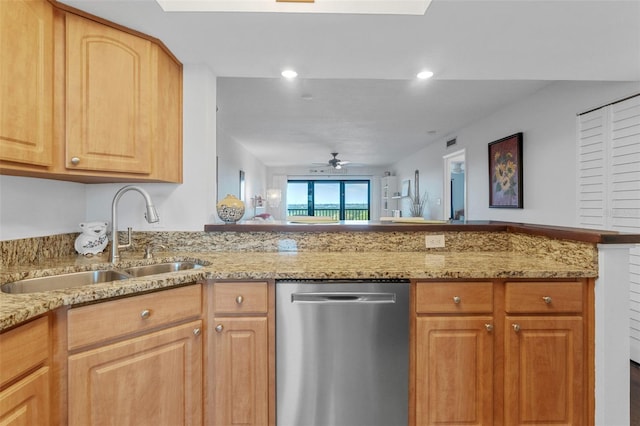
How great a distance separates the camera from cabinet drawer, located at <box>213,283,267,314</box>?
4.89ft

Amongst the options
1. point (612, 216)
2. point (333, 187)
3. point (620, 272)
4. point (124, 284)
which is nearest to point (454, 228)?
point (620, 272)

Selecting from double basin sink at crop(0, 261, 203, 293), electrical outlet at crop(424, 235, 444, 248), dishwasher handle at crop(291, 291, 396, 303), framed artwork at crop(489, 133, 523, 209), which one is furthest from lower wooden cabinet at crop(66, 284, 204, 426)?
framed artwork at crop(489, 133, 523, 209)

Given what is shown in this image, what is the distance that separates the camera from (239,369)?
1.49 meters

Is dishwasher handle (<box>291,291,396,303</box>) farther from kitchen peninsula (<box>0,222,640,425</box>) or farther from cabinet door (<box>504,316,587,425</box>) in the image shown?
cabinet door (<box>504,316,587,425</box>)

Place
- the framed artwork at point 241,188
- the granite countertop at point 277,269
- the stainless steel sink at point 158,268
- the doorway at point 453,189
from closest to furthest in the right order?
the granite countertop at point 277,269
the stainless steel sink at point 158,268
the doorway at point 453,189
the framed artwork at point 241,188

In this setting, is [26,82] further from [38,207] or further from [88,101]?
[38,207]

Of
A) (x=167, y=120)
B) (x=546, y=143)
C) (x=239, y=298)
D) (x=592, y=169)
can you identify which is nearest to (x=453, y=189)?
(x=546, y=143)

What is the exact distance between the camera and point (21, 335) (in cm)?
98

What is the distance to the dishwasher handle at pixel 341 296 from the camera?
151cm

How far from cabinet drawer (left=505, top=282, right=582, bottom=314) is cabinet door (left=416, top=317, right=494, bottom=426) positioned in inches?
5.7

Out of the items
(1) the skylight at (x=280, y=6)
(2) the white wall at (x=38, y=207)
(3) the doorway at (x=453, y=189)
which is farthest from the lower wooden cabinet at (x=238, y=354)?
(3) the doorway at (x=453, y=189)

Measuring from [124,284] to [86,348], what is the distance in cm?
24

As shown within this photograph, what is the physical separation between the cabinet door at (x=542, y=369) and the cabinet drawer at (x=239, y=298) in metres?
1.12

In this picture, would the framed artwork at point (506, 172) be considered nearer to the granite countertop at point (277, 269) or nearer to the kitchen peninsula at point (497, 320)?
the granite countertop at point (277, 269)
